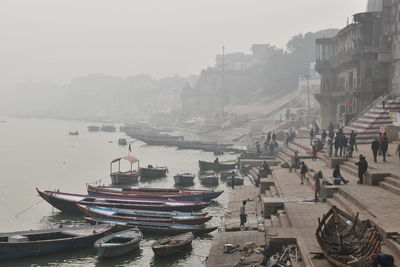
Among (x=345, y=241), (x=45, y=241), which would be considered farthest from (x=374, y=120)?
(x=345, y=241)

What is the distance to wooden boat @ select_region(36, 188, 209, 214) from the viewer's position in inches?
1064

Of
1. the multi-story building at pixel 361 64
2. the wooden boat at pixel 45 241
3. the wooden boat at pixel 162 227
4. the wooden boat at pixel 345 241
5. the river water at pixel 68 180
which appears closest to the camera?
the wooden boat at pixel 345 241

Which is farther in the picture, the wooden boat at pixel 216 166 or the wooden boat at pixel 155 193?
the wooden boat at pixel 216 166

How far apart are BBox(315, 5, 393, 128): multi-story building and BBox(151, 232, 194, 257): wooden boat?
22110 millimetres

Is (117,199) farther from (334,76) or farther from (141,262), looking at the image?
(334,76)

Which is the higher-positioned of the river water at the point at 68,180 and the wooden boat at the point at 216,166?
the wooden boat at the point at 216,166

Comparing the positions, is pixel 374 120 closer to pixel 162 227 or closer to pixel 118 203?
pixel 162 227

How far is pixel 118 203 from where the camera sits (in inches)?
1081

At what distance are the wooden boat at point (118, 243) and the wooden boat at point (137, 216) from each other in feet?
7.28

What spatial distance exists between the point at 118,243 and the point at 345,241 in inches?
427

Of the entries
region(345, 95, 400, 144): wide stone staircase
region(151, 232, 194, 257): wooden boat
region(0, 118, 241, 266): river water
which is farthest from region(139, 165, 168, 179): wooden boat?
region(151, 232, 194, 257): wooden boat

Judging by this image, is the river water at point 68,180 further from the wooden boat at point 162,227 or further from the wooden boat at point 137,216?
the wooden boat at point 137,216

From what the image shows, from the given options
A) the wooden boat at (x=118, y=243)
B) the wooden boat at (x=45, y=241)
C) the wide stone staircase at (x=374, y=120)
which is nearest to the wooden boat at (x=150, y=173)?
the wide stone staircase at (x=374, y=120)

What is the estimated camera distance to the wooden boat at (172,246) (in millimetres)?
20094
